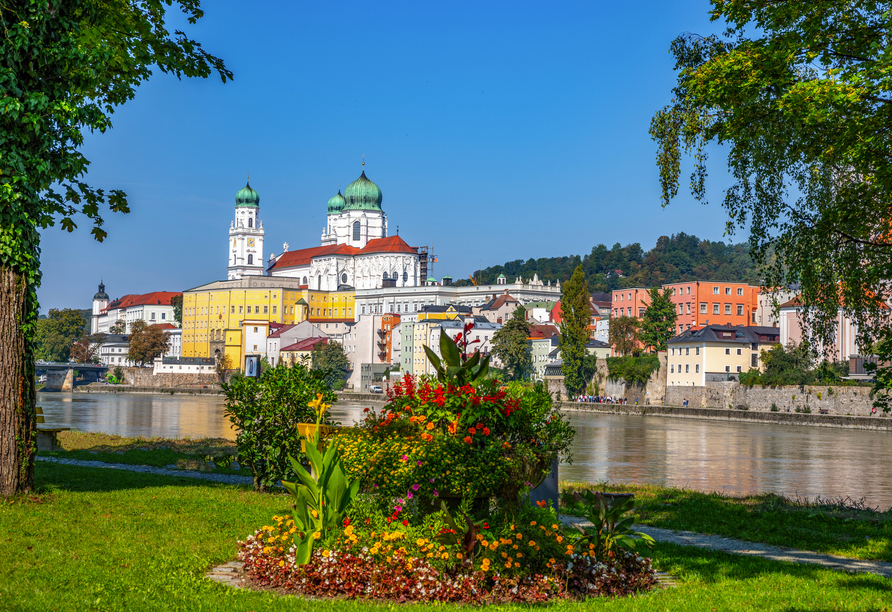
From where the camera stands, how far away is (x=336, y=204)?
188000 millimetres

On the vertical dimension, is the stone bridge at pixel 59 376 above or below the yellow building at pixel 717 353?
below

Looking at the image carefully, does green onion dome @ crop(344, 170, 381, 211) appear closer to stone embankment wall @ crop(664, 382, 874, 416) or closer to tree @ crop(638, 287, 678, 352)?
tree @ crop(638, 287, 678, 352)

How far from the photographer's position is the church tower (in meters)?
192

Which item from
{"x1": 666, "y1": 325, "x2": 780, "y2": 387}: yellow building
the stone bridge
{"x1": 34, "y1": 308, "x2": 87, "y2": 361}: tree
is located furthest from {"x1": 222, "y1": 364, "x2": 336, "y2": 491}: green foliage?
{"x1": 34, "y1": 308, "x2": 87, "y2": 361}: tree

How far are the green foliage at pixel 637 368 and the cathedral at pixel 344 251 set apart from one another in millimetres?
85050

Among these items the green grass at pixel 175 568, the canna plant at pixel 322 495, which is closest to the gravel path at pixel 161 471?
the green grass at pixel 175 568

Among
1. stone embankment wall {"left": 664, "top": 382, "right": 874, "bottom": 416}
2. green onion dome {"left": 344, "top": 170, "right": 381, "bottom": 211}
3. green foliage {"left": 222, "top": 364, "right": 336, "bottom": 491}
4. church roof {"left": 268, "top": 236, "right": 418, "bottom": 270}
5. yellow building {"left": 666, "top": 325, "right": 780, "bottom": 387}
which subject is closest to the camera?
green foliage {"left": 222, "top": 364, "right": 336, "bottom": 491}

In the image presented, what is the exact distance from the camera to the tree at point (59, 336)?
152m

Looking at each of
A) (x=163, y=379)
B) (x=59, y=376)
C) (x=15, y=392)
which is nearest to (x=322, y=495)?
(x=15, y=392)

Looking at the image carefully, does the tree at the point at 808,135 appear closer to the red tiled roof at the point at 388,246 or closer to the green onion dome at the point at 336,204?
the red tiled roof at the point at 388,246

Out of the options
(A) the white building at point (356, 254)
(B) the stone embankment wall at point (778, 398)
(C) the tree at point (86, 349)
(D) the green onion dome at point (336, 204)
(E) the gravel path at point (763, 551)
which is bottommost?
(B) the stone embankment wall at point (778, 398)

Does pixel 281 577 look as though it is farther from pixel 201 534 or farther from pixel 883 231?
pixel 883 231

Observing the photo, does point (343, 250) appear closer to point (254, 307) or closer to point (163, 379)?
point (254, 307)

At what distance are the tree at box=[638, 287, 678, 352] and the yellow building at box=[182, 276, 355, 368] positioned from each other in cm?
7592
